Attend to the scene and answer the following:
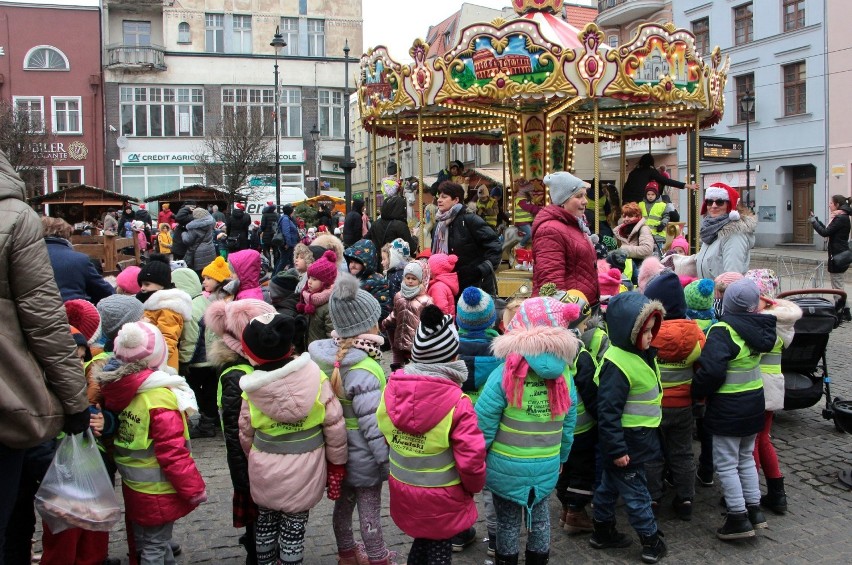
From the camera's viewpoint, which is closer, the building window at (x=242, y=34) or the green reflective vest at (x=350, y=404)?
the green reflective vest at (x=350, y=404)

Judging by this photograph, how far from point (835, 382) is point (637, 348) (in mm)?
4984

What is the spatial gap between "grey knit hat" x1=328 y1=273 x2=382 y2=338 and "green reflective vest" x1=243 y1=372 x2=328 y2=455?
395 mm

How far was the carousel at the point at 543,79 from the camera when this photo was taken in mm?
10398

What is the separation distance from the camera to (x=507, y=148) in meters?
13.8

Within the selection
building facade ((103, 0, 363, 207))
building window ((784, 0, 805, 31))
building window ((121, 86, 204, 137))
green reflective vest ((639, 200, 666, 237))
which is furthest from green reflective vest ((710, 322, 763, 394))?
building window ((121, 86, 204, 137))

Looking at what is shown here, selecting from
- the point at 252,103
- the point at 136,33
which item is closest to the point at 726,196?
the point at 252,103

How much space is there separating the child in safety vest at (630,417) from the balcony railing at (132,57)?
40965 mm

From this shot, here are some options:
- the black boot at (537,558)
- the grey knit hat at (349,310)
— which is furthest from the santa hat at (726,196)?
the black boot at (537,558)

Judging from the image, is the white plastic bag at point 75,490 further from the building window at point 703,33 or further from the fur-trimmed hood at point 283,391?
the building window at point 703,33

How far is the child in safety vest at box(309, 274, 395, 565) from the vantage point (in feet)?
12.6

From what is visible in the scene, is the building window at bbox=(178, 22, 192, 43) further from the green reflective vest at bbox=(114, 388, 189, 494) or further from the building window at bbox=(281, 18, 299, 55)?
the green reflective vest at bbox=(114, 388, 189, 494)

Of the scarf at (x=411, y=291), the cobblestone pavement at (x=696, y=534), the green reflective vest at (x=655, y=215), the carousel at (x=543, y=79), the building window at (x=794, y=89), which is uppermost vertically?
the building window at (x=794, y=89)

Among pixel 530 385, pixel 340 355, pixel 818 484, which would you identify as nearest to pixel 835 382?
pixel 818 484

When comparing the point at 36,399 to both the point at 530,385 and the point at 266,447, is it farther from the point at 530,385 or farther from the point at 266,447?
the point at 530,385
